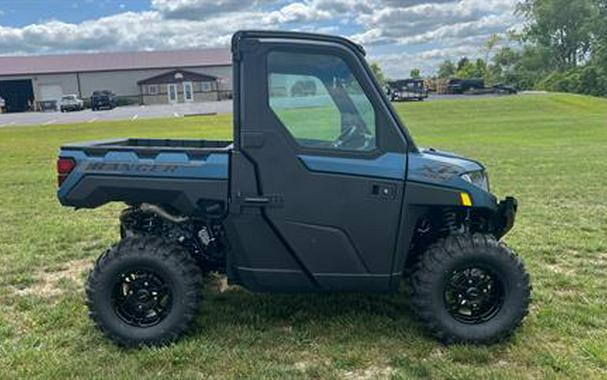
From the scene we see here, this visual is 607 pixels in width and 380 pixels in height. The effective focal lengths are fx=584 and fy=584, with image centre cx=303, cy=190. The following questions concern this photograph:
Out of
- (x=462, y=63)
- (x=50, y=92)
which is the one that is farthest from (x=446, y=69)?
(x=50, y=92)

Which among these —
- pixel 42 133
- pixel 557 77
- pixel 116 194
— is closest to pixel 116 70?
pixel 42 133

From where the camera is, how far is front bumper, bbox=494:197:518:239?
13.9 feet

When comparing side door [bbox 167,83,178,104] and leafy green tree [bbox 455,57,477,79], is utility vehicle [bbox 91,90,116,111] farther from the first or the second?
leafy green tree [bbox 455,57,477,79]

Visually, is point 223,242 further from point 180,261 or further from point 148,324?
point 148,324

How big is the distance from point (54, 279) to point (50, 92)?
65.4 metres

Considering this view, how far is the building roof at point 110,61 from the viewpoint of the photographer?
65.3 m

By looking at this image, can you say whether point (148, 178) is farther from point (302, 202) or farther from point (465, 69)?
point (465, 69)

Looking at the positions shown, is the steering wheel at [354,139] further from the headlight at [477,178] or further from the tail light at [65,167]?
the tail light at [65,167]

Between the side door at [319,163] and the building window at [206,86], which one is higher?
the side door at [319,163]

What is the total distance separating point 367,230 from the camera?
3.89 m

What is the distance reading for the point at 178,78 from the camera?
6209 centimetres

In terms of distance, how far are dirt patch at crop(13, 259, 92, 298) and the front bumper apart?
3737 mm

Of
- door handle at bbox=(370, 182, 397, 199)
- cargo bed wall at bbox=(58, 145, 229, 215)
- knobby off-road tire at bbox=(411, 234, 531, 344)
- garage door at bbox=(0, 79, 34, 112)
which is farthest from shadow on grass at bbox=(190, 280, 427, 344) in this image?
garage door at bbox=(0, 79, 34, 112)

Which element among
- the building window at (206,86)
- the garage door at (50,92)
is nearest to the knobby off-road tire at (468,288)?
the building window at (206,86)
